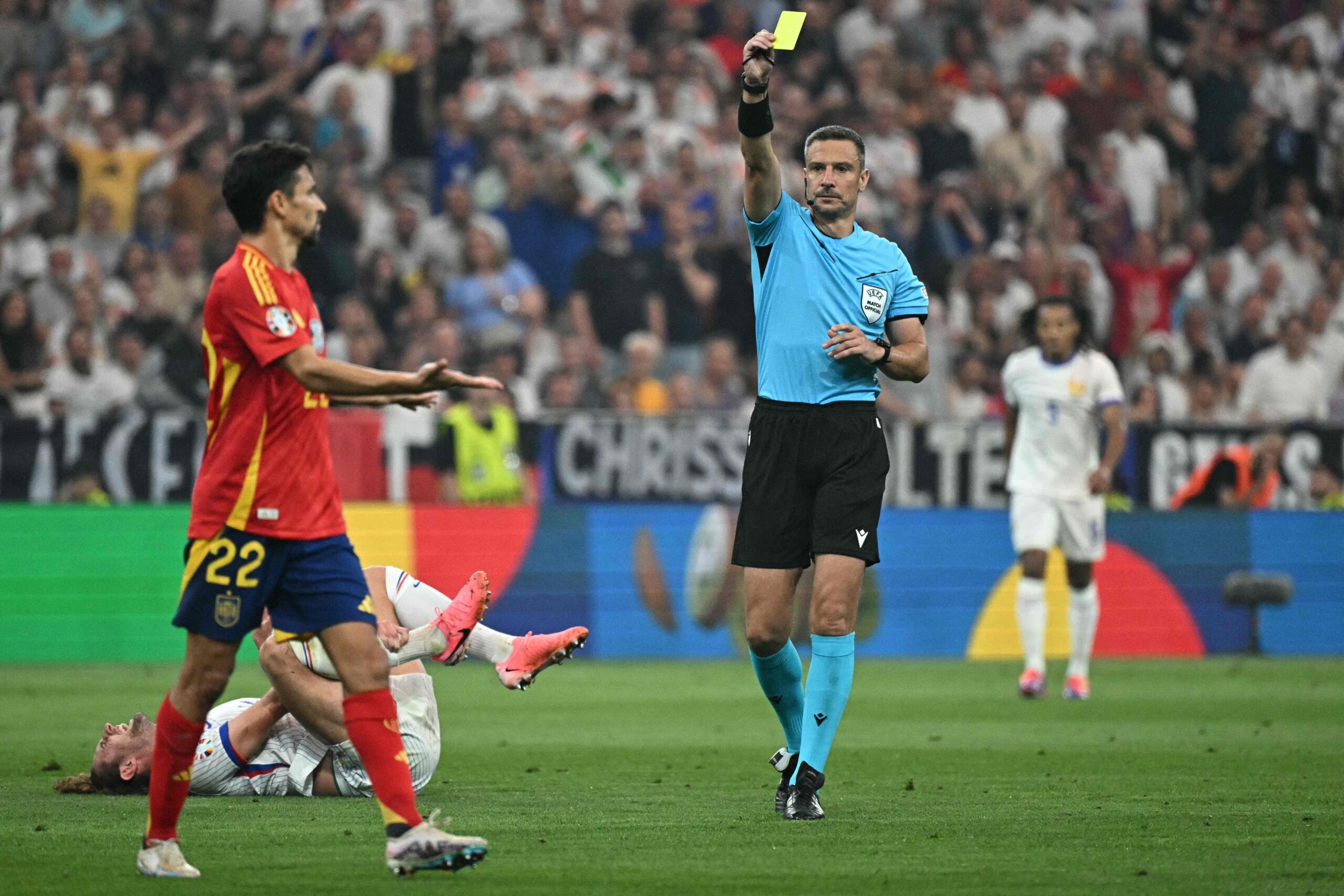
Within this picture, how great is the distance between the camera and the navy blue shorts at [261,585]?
5.68 meters

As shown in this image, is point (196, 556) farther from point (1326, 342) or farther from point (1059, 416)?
point (1326, 342)

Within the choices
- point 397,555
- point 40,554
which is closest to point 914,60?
point 397,555

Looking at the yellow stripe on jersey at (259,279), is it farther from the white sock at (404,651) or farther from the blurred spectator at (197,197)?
the blurred spectator at (197,197)

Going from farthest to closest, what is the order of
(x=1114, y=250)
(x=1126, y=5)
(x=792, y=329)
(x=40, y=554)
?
(x=1126, y=5) → (x=1114, y=250) → (x=40, y=554) → (x=792, y=329)

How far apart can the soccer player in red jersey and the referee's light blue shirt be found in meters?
2.09

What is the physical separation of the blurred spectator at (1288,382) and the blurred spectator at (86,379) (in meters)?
11.3

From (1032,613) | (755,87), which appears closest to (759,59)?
(755,87)

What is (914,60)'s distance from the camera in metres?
22.3

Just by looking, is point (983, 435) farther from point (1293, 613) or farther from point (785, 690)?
point (785, 690)

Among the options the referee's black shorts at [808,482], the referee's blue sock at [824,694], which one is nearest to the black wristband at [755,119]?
the referee's black shorts at [808,482]

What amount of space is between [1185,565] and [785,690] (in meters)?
10.5

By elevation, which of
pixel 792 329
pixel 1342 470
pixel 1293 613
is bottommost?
pixel 1293 613

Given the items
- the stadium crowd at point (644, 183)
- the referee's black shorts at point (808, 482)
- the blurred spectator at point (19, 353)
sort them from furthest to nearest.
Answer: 1. the stadium crowd at point (644, 183)
2. the blurred spectator at point (19, 353)
3. the referee's black shorts at point (808, 482)

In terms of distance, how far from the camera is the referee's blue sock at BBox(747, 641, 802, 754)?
7.55 meters
